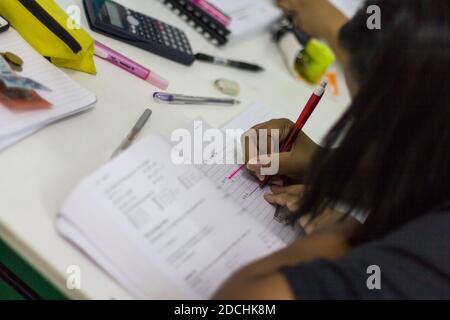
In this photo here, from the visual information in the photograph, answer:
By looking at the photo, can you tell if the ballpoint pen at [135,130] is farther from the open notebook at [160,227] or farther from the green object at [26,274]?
the green object at [26,274]

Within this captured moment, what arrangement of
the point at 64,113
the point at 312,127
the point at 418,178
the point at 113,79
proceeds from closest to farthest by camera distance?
the point at 418,178, the point at 64,113, the point at 113,79, the point at 312,127

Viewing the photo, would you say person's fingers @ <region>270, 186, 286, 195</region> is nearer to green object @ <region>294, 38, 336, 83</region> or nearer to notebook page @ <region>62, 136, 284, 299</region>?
notebook page @ <region>62, 136, 284, 299</region>

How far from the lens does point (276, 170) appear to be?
24.6 inches

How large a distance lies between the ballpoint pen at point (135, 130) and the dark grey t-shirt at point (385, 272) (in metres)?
0.26

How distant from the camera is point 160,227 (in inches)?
18.9

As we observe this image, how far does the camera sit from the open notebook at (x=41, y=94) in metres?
0.54

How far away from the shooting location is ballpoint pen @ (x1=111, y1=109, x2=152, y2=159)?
579 mm

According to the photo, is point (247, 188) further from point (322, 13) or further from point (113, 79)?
point (322, 13)

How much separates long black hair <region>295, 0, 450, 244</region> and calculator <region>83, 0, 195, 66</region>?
1.05ft

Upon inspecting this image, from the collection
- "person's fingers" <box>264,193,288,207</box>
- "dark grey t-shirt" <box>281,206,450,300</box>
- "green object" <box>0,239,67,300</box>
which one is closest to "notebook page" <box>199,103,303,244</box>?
"person's fingers" <box>264,193,288,207</box>

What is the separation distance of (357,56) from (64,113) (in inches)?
13.9

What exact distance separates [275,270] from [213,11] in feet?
1.91

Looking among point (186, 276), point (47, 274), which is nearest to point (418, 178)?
point (186, 276)

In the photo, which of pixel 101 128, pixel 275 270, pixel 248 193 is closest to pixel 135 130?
pixel 101 128
